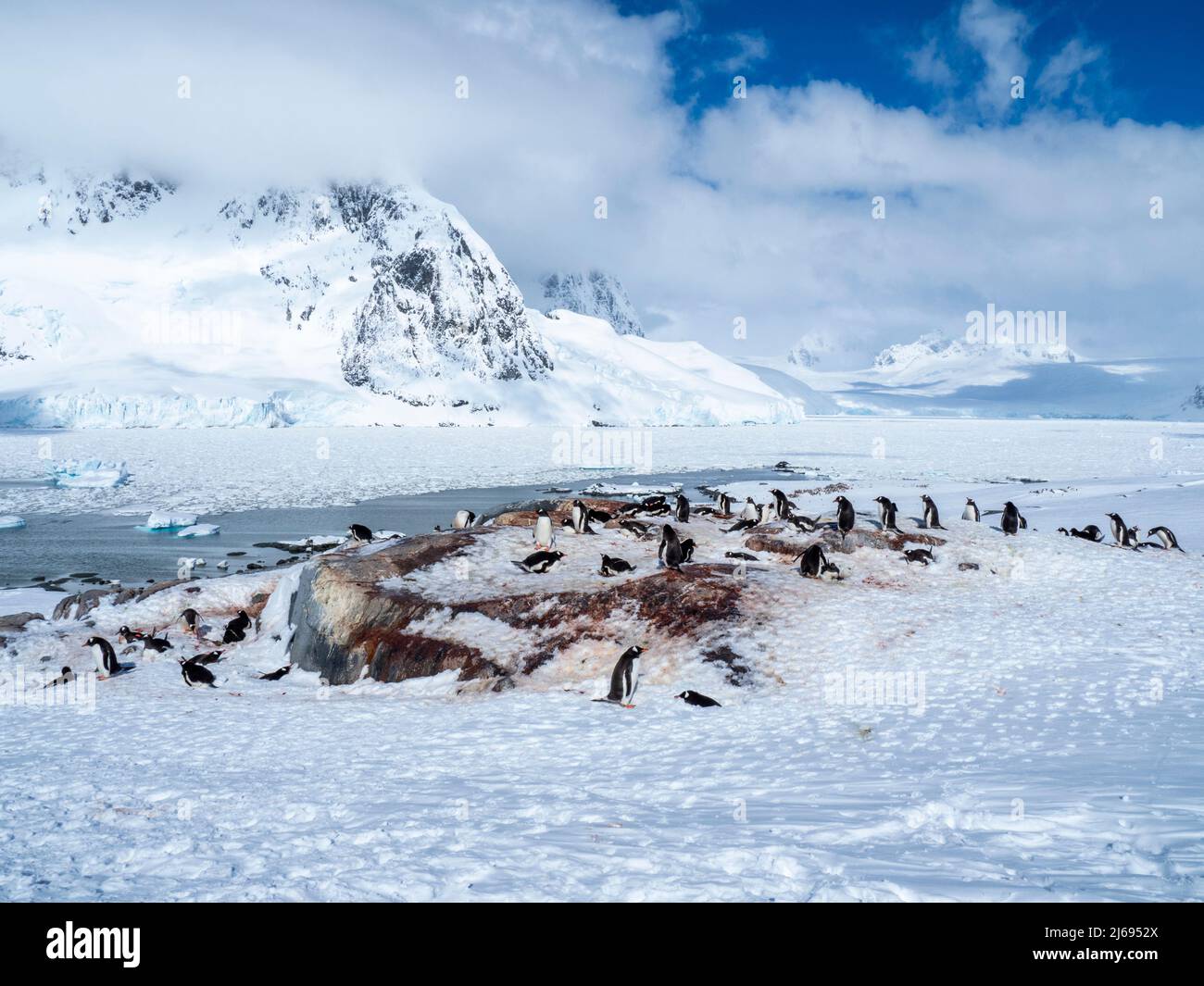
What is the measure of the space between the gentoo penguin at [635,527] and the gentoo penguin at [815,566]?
3.61m

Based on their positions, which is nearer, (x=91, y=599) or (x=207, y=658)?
(x=207, y=658)

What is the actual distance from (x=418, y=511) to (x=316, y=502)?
567cm

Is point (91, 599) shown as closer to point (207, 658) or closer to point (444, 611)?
point (207, 658)

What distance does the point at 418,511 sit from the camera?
1324 inches

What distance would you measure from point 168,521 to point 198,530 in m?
1.71

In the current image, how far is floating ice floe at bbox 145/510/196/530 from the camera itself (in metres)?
28.8

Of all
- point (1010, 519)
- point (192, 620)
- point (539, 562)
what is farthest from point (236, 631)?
point (1010, 519)

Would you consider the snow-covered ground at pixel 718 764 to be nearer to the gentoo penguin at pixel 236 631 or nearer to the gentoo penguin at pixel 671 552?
the gentoo penguin at pixel 236 631

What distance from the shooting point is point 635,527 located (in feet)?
50.8

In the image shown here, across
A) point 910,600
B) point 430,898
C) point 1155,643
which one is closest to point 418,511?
point 910,600

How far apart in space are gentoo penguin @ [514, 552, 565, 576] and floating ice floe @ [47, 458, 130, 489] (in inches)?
1475

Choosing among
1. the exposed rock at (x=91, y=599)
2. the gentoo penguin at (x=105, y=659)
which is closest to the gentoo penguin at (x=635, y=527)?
the gentoo penguin at (x=105, y=659)

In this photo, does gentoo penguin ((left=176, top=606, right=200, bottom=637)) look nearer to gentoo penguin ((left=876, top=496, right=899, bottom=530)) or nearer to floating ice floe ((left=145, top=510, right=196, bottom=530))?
gentoo penguin ((left=876, top=496, right=899, bottom=530))
